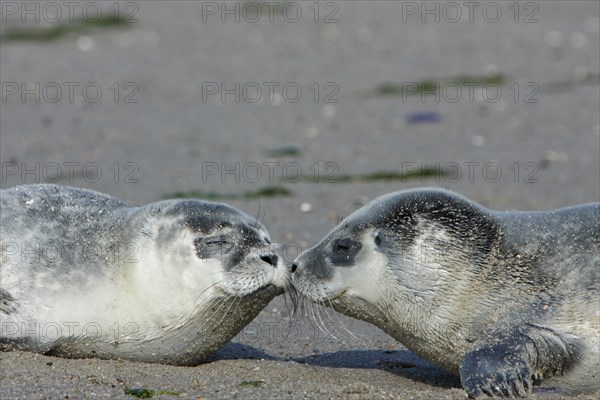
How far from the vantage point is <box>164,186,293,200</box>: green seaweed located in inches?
386

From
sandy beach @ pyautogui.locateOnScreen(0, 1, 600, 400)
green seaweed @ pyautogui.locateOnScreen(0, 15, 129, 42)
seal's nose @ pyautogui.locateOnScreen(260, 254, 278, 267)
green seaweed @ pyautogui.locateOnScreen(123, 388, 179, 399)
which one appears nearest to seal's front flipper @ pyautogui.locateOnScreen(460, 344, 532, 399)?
sandy beach @ pyautogui.locateOnScreen(0, 1, 600, 400)

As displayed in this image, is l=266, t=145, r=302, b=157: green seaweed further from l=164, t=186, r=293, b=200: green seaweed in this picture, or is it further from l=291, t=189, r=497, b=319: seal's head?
l=291, t=189, r=497, b=319: seal's head

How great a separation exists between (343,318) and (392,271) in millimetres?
1371

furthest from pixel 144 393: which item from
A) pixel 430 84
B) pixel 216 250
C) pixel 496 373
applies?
pixel 430 84

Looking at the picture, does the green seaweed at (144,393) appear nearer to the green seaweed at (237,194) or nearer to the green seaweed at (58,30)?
the green seaweed at (237,194)

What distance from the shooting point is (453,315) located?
18.8 ft

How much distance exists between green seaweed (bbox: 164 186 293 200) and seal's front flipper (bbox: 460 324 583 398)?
4453mm

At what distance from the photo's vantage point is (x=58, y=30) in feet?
53.0

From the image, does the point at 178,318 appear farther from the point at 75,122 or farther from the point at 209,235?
the point at 75,122

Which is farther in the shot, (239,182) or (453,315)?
Result: (239,182)

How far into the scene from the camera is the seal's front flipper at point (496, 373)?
17.3ft

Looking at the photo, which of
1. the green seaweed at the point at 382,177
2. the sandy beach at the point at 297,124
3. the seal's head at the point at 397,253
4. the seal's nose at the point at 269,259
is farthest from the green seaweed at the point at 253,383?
the green seaweed at the point at 382,177

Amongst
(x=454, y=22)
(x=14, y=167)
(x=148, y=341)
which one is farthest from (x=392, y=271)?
(x=454, y=22)

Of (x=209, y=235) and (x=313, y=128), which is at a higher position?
(x=209, y=235)
